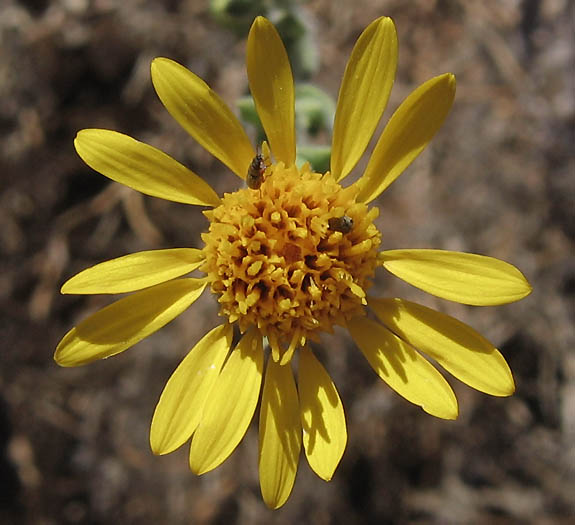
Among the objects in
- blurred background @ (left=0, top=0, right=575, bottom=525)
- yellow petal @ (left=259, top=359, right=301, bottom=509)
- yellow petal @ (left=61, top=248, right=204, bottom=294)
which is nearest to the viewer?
yellow petal @ (left=61, top=248, right=204, bottom=294)

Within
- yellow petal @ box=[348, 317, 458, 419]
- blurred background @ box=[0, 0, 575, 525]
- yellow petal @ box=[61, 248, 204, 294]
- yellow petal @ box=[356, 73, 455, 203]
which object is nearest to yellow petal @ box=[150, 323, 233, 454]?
yellow petal @ box=[61, 248, 204, 294]

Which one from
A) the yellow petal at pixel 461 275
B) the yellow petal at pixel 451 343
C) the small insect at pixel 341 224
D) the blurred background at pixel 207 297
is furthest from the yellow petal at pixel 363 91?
the blurred background at pixel 207 297

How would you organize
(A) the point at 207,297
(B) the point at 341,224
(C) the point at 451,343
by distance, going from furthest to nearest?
(A) the point at 207,297 < (C) the point at 451,343 < (B) the point at 341,224

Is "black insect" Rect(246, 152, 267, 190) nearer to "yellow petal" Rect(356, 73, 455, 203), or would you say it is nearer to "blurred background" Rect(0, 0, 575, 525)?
"yellow petal" Rect(356, 73, 455, 203)

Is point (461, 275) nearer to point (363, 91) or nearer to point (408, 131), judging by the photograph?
point (408, 131)

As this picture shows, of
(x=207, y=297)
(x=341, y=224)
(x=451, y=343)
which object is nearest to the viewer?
(x=341, y=224)

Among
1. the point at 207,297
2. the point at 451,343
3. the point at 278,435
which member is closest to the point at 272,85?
the point at 451,343

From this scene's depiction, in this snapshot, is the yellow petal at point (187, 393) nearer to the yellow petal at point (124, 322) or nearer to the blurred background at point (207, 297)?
the yellow petal at point (124, 322)
